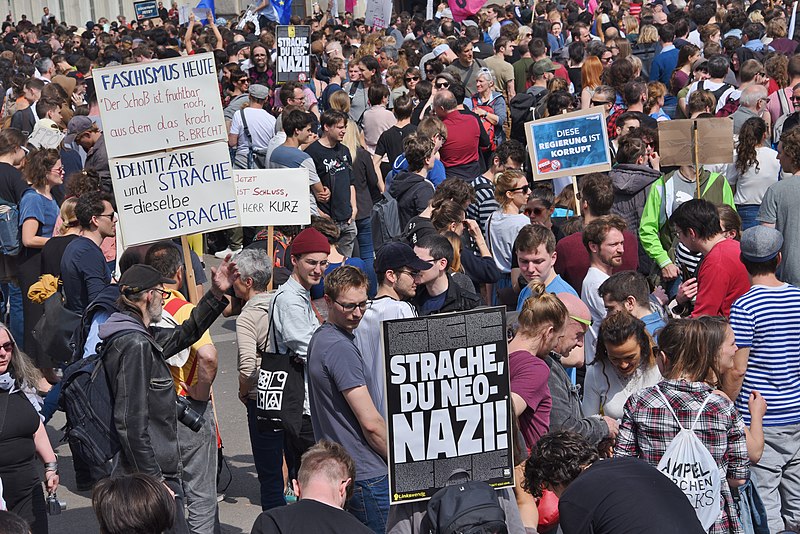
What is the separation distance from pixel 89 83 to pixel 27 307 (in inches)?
196

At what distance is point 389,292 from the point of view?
18.6 ft

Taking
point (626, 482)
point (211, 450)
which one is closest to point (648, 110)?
point (211, 450)

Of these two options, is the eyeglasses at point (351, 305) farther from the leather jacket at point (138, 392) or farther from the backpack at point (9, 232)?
the backpack at point (9, 232)

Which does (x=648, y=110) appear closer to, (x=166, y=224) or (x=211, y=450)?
(x=166, y=224)

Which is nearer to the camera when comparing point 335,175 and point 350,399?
point 350,399

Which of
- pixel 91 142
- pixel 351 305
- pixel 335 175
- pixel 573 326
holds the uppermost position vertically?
pixel 91 142

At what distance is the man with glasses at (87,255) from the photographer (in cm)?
721

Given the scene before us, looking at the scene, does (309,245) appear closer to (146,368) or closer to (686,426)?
(146,368)

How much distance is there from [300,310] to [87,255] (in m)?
2.22

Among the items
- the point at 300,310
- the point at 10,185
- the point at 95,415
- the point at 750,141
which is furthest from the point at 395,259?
the point at 10,185

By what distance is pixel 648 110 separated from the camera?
1109cm

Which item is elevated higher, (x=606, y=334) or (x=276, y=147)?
(x=276, y=147)

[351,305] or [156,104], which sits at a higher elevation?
[156,104]

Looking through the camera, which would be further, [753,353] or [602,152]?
[602,152]
